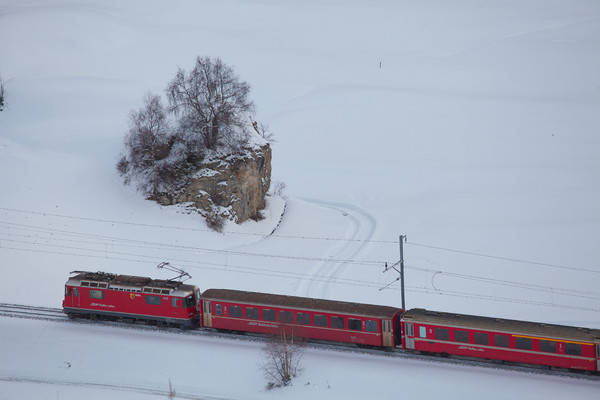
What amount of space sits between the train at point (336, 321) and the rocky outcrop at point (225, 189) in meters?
16.6

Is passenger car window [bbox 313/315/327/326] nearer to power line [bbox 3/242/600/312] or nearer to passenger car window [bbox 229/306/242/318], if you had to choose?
passenger car window [bbox 229/306/242/318]

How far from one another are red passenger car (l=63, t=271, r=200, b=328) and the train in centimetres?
6

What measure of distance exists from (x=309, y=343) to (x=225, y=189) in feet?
75.0

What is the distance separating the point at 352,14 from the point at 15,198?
117582 millimetres

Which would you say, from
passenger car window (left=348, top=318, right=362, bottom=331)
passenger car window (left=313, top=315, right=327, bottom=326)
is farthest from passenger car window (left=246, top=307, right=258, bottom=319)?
passenger car window (left=348, top=318, right=362, bottom=331)

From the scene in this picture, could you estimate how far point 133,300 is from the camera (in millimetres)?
41188

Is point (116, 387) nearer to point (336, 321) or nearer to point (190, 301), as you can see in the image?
point (190, 301)

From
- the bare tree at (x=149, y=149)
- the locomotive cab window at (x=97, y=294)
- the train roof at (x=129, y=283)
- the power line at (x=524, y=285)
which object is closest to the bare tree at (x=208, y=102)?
the bare tree at (x=149, y=149)

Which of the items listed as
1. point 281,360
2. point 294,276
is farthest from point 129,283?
point 294,276

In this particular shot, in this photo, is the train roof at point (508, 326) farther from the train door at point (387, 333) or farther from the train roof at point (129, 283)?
the train roof at point (129, 283)

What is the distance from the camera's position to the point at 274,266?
179ft

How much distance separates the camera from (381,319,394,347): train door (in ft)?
122

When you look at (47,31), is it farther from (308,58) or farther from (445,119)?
(445,119)

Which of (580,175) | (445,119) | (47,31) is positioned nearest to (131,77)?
(47,31)
